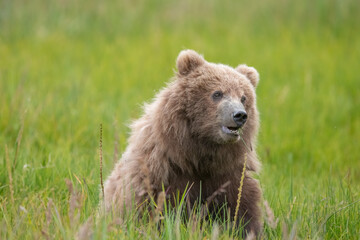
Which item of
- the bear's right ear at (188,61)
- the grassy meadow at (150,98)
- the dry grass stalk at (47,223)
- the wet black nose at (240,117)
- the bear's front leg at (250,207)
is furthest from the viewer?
the bear's right ear at (188,61)

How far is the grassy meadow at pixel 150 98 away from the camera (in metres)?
4.39

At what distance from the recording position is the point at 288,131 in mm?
8484

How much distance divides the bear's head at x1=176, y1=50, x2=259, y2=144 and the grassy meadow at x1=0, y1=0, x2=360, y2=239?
0.66 metres

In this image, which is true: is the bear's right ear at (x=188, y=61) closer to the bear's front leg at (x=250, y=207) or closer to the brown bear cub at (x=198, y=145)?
the brown bear cub at (x=198, y=145)

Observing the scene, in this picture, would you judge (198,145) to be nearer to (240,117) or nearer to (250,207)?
(240,117)

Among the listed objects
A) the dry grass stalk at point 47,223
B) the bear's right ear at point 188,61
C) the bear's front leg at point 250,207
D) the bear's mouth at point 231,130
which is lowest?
the bear's front leg at point 250,207

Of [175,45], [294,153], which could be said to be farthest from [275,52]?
[294,153]

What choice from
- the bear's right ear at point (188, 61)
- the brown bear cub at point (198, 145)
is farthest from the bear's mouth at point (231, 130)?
the bear's right ear at point (188, 61)

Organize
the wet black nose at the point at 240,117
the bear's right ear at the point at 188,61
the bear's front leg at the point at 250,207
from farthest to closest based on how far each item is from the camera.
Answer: the bear's right ear at the point at 188,61
the bear's front leg at the point at 250,207
the wet black nose at the point at 240,117

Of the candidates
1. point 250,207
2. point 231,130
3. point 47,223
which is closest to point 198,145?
point 231,130

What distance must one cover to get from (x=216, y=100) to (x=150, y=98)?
2659 mm

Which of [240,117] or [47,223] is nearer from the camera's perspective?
[47,223]

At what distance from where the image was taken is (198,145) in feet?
15.8

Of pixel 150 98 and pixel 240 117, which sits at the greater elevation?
pixel 240 117
